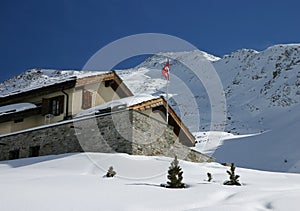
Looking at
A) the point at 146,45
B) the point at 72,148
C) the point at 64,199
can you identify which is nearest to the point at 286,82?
the point at 146,45

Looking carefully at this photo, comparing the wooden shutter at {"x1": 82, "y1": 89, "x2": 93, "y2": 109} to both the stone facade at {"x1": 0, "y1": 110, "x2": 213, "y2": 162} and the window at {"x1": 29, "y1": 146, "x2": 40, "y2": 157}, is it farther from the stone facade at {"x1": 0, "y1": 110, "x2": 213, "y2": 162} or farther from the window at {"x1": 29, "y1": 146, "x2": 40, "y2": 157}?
the window at {"x1": 29, "y1": 146, "x2": 40, "y2": 157}

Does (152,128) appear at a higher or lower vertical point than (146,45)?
lower

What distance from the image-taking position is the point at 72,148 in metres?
17.7

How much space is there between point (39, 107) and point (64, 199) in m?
14.6

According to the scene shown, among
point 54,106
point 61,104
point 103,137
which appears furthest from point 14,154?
point 103,137

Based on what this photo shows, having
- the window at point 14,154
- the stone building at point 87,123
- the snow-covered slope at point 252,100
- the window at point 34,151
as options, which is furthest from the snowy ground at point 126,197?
the snow-covered slope at point 252,100

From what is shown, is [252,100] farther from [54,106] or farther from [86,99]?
[54,106]

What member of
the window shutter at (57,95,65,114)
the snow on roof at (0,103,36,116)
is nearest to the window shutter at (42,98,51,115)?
the window shutter at (57,95,65,114)

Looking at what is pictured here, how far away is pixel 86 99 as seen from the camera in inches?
859

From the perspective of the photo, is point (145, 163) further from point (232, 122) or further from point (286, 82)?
point (286, 82)

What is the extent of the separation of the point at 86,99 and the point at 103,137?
516 centimetres

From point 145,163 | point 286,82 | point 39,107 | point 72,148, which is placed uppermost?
point 286,82

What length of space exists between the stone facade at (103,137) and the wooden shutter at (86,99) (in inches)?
138

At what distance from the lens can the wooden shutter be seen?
71.0ft
